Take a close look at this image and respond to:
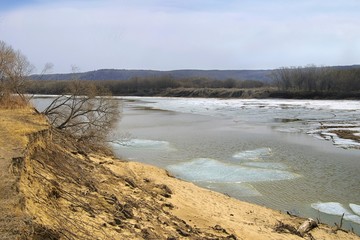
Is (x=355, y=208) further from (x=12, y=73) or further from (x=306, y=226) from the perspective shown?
(x=12, y=73)

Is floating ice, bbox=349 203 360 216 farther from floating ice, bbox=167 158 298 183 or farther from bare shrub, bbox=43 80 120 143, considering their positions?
bare shrub, bbox=43 80 120 143

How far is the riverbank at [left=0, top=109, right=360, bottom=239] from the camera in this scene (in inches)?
232

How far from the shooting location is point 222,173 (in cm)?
1593

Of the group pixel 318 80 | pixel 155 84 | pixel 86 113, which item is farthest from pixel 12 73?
pixel 155 84

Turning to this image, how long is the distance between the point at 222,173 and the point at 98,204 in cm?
854

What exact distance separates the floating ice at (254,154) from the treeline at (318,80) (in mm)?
53502

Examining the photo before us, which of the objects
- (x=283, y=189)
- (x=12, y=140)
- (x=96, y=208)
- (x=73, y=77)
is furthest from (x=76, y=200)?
(x=73, y=77)

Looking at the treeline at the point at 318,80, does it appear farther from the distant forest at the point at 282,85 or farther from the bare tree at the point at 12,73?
the bare tree at the point at 12,73

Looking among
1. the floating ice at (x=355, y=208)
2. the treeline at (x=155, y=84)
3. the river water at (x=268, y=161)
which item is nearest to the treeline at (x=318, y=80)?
the treeline at (x=155, y=84)

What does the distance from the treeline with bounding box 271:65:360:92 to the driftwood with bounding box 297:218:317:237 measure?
209ft

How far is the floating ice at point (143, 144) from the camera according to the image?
868 inches

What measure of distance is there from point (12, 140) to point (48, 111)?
9.79 meters

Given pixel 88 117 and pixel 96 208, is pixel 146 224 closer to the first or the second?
pixel 96 208

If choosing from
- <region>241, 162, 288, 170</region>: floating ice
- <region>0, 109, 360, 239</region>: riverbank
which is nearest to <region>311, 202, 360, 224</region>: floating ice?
<region>0, 109, 360, 239</region>: riverbank
